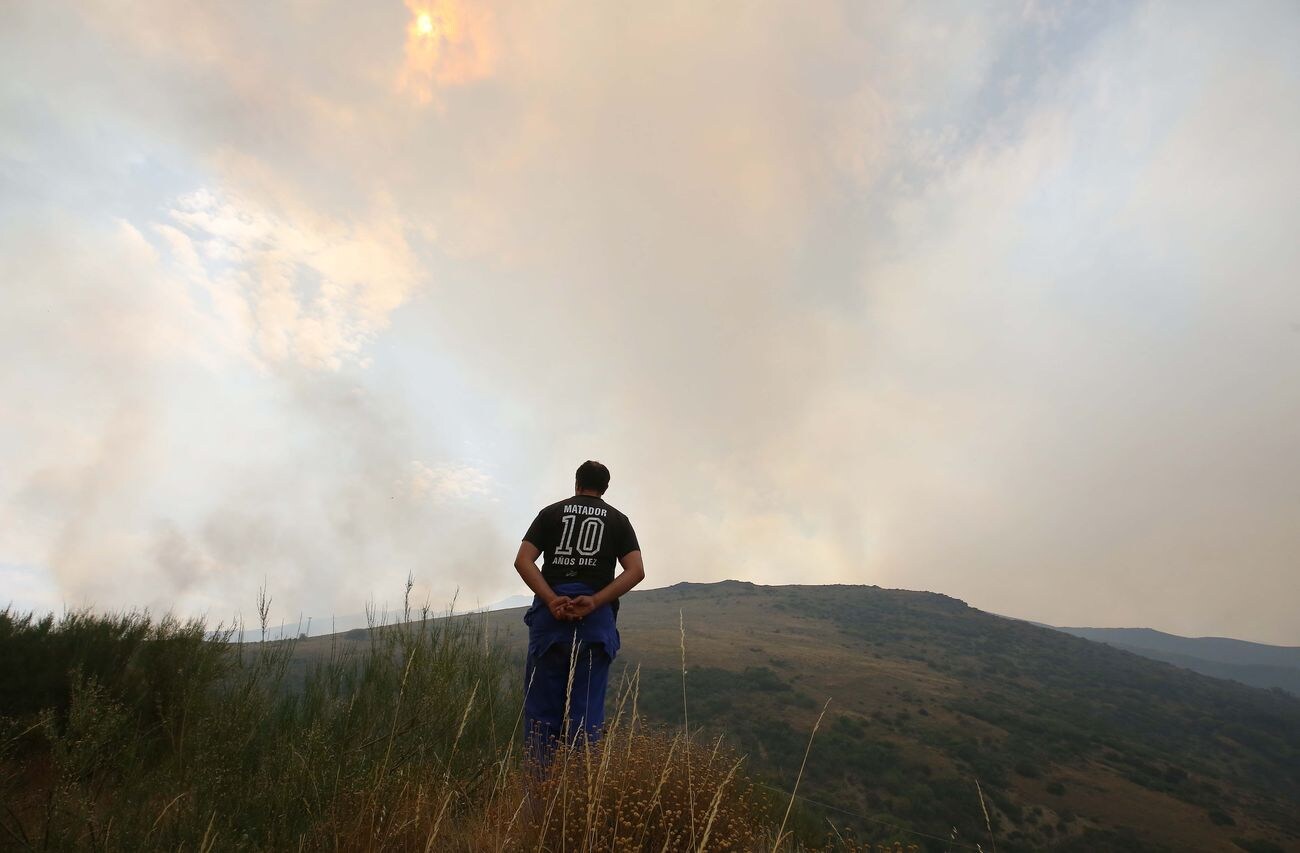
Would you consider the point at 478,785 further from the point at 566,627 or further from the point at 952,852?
the point at 952,852

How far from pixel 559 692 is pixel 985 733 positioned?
4110cm

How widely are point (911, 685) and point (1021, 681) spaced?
20433 millimetres

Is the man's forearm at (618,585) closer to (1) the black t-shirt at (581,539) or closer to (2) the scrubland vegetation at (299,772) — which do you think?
(1) the black t-shirt at (581,539)

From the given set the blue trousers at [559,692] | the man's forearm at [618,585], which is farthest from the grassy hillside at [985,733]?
the man's forearm at [618,585]

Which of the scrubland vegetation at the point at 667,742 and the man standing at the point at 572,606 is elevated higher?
the man standing at the point at 572,606

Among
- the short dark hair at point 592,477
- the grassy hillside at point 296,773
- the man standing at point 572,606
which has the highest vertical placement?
the short dark hair at point 592,477

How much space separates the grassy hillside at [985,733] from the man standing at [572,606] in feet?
14.8

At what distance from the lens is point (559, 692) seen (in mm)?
3498

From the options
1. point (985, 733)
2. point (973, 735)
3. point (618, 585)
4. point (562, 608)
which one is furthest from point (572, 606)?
point (985, 733)

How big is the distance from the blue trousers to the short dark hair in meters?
1.02

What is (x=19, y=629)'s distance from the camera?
16.3 feet

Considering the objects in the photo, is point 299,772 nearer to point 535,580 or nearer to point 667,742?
point 535,580

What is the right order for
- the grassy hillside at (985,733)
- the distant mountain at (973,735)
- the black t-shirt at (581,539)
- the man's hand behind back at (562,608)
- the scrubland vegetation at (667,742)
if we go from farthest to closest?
1. the grassy hillside at (985,733)
2. the distant mountain at (973,735)
3. the black t-shirt at (581,539)
4. the man's hand behind back at (562,608)
5. the scrubland vegetation at (667,742)

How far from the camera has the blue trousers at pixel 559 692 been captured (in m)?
3.39
